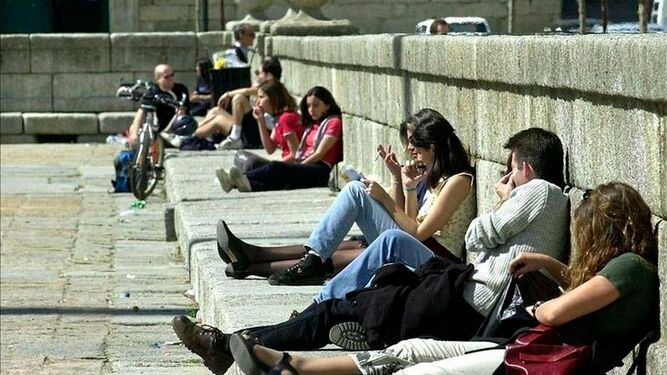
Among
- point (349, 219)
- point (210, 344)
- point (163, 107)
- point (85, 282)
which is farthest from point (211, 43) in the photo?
point (210, 344)

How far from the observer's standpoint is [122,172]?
16.5 meters

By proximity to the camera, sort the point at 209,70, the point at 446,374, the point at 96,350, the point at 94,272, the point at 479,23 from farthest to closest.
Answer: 1. the point at 479,23
2. the point at 209,70
3. the point at 94,272
4. the point at 96,350
5. the point at 446,374

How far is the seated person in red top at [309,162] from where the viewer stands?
12.5m

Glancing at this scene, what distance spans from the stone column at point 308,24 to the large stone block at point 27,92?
19.8ft

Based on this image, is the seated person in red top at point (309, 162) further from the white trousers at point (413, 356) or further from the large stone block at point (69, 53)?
the large stone block at point (69, 53)

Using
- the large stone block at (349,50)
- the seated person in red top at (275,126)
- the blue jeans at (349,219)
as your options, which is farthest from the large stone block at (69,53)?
the blue jeans at (349,219)

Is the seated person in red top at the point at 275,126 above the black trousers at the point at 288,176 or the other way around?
above

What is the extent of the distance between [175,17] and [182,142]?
1811 cm

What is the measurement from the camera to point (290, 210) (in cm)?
1137

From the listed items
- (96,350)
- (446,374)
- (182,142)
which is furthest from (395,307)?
(182,142)

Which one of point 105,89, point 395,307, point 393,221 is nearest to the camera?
point 395,307

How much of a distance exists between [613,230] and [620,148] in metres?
0.58

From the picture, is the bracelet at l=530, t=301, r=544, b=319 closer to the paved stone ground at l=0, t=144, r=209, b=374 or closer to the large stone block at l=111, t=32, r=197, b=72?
the paved stone ground at l=0, t=144, r=209, b=374

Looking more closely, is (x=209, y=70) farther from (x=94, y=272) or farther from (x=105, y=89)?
(x=94, y=272)
